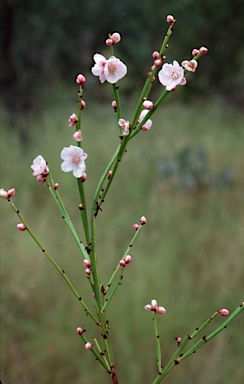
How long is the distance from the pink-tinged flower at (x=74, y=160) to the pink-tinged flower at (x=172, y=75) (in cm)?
14

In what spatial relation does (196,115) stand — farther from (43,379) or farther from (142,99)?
(142,99)

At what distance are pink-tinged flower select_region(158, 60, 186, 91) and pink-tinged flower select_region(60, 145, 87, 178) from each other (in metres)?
0.14

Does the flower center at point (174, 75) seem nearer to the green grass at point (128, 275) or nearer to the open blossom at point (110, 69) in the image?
the open blossom at point (110, 69)

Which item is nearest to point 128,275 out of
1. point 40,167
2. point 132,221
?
point 132,221

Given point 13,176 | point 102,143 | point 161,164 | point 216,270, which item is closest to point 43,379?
point 216,270

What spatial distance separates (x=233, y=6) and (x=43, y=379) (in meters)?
3.08

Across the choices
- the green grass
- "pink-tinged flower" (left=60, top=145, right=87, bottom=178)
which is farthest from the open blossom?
the green grass

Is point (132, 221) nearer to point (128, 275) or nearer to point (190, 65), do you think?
point (128, 275)

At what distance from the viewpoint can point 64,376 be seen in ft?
11.3

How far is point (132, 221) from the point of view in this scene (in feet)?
19.1

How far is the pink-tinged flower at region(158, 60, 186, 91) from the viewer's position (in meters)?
0.74

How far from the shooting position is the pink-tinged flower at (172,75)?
741 millimetres

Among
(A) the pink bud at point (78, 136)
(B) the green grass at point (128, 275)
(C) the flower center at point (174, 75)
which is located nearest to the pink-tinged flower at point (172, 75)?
(C) the flower center at point (174, 75)

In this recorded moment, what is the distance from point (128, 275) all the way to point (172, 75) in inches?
144
